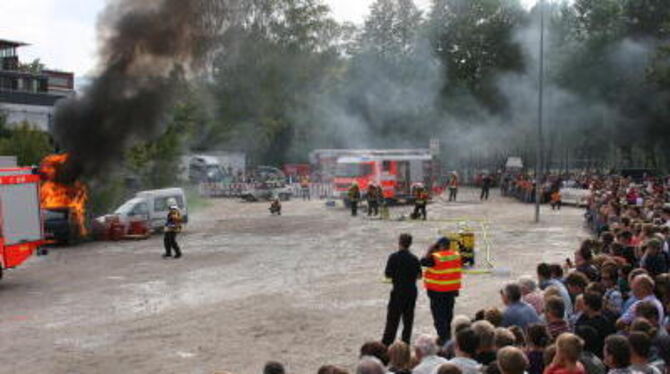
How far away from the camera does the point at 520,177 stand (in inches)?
Answer: 1674

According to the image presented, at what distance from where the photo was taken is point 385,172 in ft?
123

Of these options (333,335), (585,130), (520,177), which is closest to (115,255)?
(333,335)

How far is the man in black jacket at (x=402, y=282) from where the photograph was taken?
10562 millimetres

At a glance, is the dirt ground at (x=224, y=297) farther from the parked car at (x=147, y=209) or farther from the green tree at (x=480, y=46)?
the green tree at (x=480, y=46)

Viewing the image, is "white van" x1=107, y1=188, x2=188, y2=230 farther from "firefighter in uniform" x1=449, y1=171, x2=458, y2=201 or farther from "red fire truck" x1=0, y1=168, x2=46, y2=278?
"firefighter in uniform" x1=449, y1=171, x2=458, y2=201

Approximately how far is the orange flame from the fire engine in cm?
1479

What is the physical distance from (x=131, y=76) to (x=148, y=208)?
855 cm

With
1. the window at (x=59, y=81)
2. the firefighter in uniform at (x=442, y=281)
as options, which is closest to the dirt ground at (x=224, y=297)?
the firefighter in uniform at (x=442, y=281)

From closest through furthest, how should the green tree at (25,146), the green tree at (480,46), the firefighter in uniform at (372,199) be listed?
1. the green tree at (25,146)
2. the firefighter in uniform at (372,199)
3. the green tree at (480,46)

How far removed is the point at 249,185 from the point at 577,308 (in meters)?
38.7

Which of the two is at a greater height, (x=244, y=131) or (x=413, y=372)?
(x=244, y=131)

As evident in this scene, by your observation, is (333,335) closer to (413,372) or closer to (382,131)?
(413,372)

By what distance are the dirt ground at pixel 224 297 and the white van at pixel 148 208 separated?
124 centimetres

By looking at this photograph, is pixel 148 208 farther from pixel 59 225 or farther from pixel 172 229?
pixel 172 229
